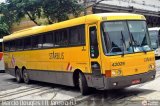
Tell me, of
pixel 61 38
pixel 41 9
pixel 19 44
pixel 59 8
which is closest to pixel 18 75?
pixel 19 44

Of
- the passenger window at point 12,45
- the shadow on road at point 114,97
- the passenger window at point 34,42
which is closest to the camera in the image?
the shadow on road at point 114,97

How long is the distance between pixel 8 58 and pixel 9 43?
89 cm

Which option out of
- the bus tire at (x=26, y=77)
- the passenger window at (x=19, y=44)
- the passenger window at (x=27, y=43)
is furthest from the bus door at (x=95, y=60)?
the passenger window at (x=19, y=44)

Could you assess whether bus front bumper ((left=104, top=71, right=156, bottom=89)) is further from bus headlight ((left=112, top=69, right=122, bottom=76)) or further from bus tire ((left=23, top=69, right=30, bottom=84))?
bus tire ((left=23, top=69, right=30, bottom=84))

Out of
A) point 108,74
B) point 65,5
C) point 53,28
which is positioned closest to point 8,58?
point 53,28

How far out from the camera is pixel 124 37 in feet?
44.3

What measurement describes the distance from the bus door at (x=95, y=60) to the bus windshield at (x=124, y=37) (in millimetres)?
419

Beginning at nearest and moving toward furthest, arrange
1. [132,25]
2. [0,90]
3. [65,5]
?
1. [132,25]
2. [0,90]
3. [65,5]

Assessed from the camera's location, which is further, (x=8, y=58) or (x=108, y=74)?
(x=8, y=58)

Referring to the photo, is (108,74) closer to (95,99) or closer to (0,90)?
(95,99)

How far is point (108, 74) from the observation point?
13.0 metres

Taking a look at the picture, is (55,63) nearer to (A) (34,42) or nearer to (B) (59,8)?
(A) (34,42)

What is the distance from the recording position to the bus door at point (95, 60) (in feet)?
43.9

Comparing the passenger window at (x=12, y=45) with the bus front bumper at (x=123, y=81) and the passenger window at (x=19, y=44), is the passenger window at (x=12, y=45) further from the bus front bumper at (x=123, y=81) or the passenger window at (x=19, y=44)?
the bus front bumper at (x=123, y=81)
